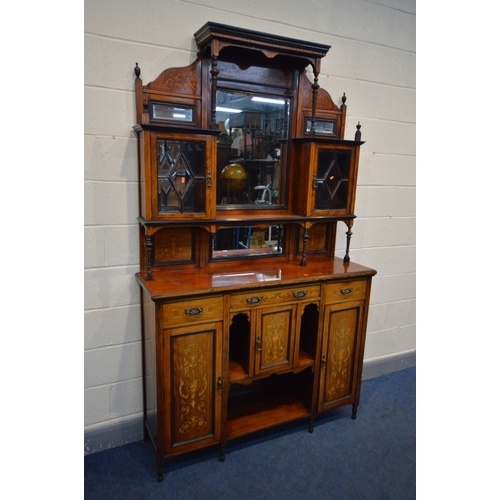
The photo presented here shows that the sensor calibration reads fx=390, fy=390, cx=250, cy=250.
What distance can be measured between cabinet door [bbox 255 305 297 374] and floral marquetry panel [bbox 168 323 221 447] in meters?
0.24

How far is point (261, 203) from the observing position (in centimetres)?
227

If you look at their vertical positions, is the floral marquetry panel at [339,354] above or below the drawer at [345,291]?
below

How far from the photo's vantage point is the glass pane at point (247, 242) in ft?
7.32

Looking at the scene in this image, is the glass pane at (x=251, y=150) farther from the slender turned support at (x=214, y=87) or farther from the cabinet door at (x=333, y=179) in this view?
the cabinet door at (x=333, y=179)

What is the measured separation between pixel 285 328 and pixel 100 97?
4.90 ft

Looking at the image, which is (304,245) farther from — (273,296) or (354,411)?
(354,411)

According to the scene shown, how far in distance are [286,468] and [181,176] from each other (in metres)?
1.62

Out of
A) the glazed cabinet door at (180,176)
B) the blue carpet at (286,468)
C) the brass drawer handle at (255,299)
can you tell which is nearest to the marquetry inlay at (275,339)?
the brass drawer handle at (255,299)

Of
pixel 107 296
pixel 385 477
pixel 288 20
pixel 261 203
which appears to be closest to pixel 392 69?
pixel 288 20

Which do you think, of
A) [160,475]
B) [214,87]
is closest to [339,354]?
[160,475]

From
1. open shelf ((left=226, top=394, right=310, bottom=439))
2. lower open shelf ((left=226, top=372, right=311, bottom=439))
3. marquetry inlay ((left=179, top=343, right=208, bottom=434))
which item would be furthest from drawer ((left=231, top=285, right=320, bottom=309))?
Result: open shelf ((left=226, top=394, right=310, bottom=439))

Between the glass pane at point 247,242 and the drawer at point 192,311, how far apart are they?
406 millimetres

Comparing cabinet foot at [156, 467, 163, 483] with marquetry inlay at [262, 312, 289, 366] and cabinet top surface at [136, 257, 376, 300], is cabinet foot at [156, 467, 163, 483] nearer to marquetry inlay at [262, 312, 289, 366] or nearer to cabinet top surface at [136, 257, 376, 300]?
marquetry inlay at [262, 312, 289, 366]

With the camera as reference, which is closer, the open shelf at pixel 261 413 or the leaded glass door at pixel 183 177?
the leaded glass door at pixel 183 177
